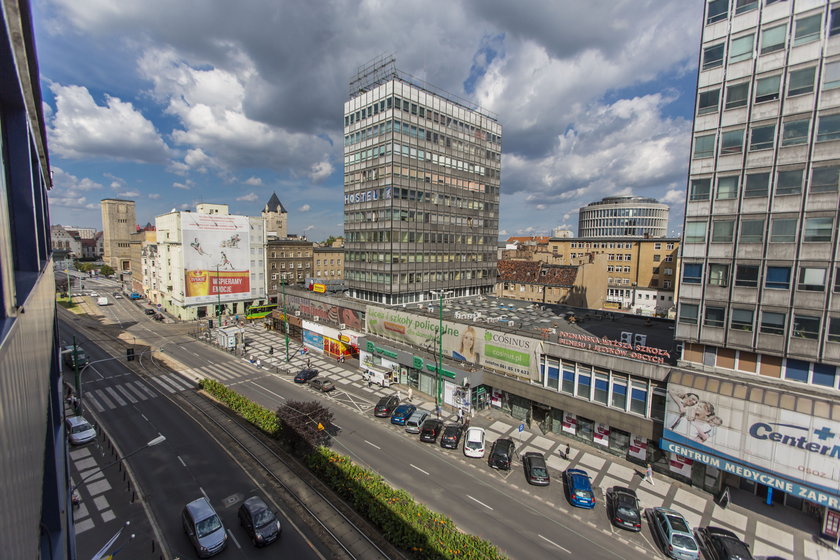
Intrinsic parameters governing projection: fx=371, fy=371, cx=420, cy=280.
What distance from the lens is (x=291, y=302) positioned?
66812 millimetres

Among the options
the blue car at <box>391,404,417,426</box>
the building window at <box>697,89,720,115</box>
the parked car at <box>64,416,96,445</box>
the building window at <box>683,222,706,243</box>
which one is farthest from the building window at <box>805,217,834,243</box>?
the parked car at <box>64,416,96,445</box>

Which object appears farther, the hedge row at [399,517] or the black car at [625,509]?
the black car at [625,509]

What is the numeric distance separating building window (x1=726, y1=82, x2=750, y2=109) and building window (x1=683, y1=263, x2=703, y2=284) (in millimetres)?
10776

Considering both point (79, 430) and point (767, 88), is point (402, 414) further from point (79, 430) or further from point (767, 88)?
point (767, 88)

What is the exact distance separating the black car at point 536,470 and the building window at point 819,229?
21.7 meters

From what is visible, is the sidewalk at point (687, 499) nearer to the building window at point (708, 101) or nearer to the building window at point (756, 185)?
the building window at point (756, 185)

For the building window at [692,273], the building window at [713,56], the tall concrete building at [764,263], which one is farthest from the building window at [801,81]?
the building window at [692,273]

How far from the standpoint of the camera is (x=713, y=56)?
1003 inches

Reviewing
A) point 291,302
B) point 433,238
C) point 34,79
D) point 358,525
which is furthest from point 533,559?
point 291,302

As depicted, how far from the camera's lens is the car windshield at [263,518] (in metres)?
20.1

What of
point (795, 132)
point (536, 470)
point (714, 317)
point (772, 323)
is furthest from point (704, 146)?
point (536, 470)

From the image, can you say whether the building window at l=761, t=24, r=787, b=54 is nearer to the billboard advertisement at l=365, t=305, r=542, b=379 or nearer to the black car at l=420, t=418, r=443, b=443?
the billboard advertisement at l=365, t=305, r=542, b=379

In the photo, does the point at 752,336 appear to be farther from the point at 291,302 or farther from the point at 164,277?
the point at 164,277

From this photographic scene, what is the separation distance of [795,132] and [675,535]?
24.7 metres
